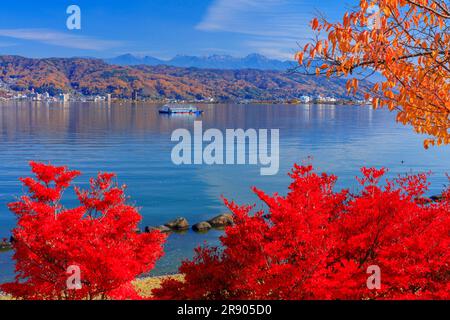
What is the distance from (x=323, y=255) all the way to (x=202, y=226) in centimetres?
2090

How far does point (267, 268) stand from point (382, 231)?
2.43 metres

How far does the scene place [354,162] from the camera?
54.8 metres

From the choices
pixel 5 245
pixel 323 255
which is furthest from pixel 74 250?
pixel 5 245

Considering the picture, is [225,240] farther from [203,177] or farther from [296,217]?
[203,177]


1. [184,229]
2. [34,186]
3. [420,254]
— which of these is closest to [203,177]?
[184,229]
